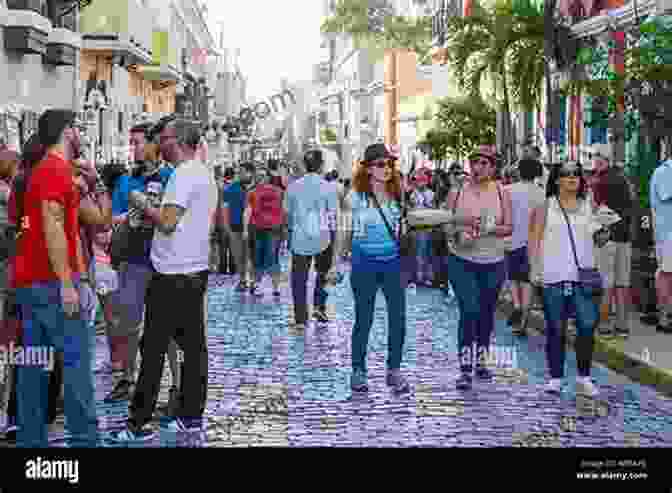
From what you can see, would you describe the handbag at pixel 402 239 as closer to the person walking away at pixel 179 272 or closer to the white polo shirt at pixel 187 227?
the person walking away at pixel 179 272

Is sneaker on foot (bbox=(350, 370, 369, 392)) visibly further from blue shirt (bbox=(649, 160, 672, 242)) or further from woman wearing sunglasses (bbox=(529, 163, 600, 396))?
blue shirt (bbox=(649, 160, 672, 242))

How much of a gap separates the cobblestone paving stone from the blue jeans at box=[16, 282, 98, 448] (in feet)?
2.76

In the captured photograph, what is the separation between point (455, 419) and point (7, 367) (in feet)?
9.35

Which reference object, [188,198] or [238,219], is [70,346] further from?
[238,219]

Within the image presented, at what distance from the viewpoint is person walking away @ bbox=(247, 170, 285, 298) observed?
20.9 metres

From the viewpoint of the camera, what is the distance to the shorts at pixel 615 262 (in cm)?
1548

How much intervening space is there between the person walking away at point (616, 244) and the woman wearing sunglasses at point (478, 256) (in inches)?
118

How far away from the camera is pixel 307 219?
16734mm

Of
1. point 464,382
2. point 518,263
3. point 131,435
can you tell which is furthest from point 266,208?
point 131,435

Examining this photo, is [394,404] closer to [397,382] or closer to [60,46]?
[397,382]

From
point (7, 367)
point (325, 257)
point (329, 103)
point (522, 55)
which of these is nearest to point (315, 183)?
point (325, 257)

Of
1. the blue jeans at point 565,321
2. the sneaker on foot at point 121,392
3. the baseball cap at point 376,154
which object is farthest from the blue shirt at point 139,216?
the blue jeans at point 565,321

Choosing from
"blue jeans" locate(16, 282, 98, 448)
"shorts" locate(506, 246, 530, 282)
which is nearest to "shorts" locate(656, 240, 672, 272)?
"shorts" locate(506, 246, 530, 282)

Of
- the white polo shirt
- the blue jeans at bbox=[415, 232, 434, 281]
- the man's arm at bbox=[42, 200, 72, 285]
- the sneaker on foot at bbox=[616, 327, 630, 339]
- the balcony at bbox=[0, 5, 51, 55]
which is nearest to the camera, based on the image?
the man's arm at bbox=[42, 200, 72, 285]
